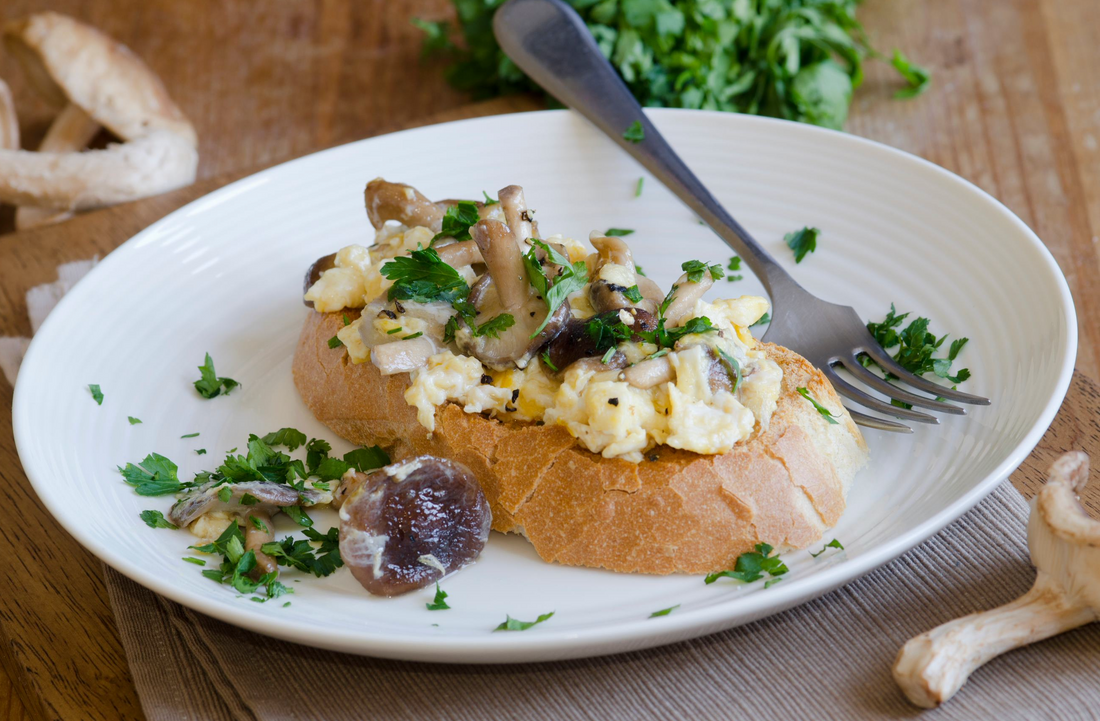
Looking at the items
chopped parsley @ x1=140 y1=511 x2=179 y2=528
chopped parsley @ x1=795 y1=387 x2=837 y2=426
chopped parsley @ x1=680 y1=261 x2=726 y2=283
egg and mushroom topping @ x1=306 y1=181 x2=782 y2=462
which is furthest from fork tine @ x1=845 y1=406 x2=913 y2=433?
chopped parsley @ x1=140 y1=511 x2=179 y2=528

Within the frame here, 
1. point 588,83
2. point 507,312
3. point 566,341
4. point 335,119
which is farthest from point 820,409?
point 335,119

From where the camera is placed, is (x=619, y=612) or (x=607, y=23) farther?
(x=607, y=23)

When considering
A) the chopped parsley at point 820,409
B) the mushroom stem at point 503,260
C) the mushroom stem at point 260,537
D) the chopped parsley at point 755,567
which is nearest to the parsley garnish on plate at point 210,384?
the mushroom stem at point 260,537

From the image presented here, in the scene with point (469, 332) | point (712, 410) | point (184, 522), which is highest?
point (712, 410)

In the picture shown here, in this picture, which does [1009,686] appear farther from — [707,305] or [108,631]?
[108,631]

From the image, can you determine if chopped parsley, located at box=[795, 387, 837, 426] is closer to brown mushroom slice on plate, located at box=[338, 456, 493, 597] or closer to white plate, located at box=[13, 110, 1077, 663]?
white plate, located at box=[13, 110, 1077, 663]

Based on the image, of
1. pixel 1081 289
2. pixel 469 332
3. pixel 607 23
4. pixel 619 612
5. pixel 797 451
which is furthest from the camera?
pixel 607 23

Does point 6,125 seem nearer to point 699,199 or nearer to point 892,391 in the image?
point 699,199

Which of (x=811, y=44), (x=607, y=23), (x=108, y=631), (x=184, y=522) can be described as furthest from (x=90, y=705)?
(x=811, y=44)
